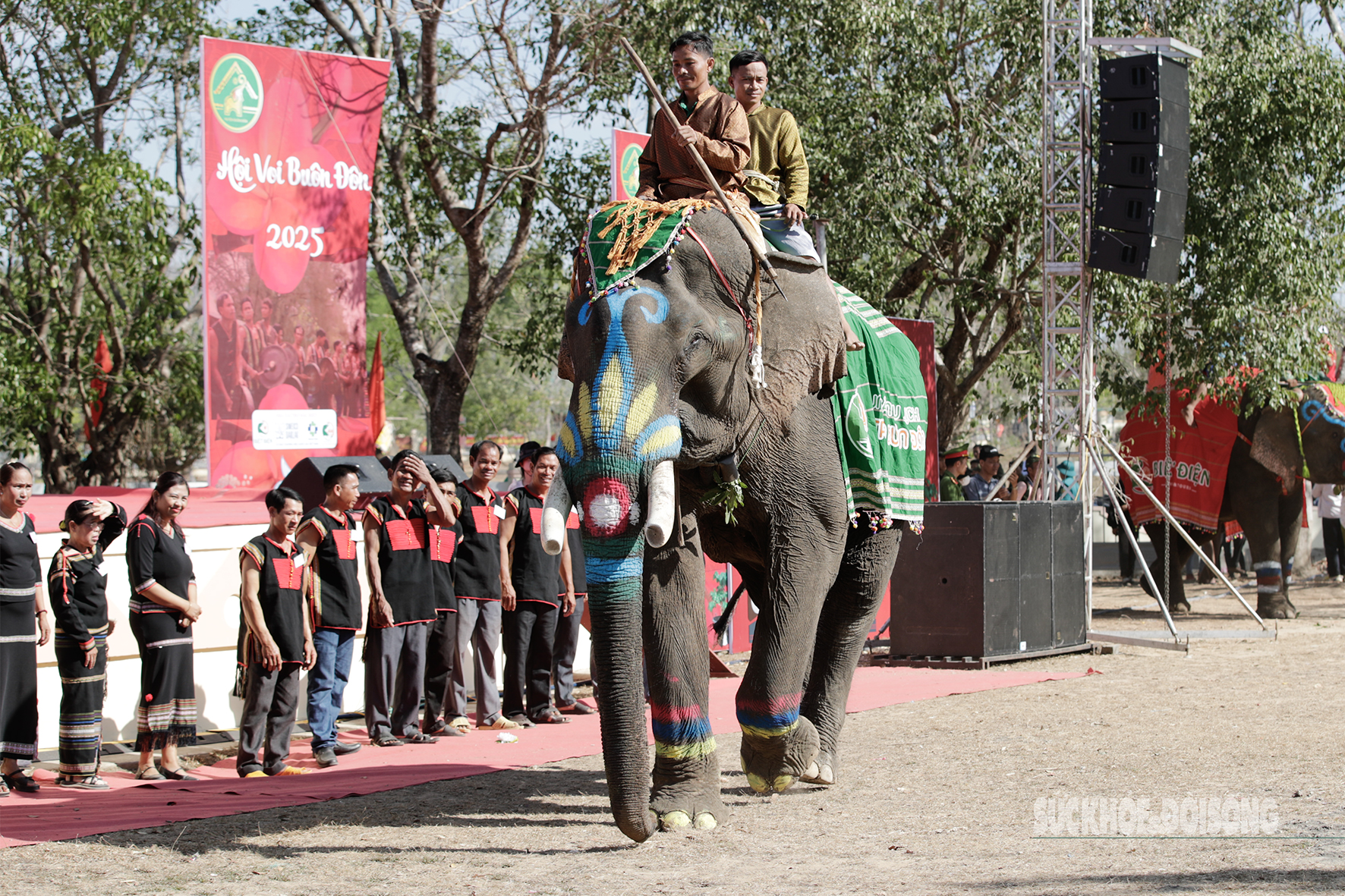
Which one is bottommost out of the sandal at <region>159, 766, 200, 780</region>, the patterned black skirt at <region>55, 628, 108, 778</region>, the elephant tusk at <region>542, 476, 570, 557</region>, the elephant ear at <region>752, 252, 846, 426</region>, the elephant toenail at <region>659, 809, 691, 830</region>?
the sandal at <region>159, 766, 200, 780</region>

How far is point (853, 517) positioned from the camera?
6371 mm

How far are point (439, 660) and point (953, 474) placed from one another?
690cm

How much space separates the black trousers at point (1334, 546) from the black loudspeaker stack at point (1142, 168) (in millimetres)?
9268

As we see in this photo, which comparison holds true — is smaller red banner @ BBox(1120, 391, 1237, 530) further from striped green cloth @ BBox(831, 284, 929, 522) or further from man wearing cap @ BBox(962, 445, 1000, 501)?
striped green cloth @ BBox(831, 284, 929, 522)

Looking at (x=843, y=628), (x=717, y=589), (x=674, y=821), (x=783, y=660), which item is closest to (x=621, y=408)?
(x=783, y=660)

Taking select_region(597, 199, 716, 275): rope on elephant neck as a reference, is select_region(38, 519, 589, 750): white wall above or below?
below

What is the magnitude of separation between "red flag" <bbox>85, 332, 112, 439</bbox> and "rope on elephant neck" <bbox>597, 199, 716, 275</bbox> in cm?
1490

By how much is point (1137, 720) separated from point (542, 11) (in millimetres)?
10647

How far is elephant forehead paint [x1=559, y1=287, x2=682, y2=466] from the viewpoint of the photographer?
4.88 metres

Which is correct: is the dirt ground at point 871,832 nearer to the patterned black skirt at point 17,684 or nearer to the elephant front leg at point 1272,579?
the patterned black skirt at point 17,684

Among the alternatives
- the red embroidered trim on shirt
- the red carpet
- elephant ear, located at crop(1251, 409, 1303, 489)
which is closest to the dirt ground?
the red carpet

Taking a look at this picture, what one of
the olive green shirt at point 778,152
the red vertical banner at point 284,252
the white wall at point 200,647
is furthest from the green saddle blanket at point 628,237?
the red vertical banner at point 284,252

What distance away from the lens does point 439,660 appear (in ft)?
28.6

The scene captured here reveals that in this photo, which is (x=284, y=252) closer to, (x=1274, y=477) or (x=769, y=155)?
(x=769, y=155)
